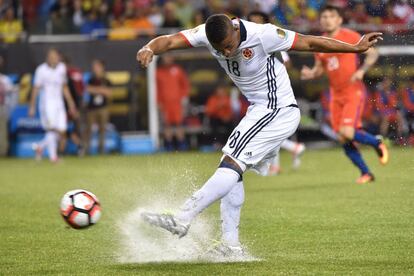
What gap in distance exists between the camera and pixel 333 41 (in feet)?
27.7

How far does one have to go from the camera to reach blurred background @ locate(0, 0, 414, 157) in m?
25.5

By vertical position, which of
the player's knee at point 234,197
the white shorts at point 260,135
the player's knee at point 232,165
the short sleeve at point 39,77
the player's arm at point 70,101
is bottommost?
the player's arm at point 70,101

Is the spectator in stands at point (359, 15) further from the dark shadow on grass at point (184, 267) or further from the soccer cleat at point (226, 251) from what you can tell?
the dark shadow on grass at point (184, 267)

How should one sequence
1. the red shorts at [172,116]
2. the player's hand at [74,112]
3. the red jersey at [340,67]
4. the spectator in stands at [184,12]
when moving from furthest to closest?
1. the spectator in stands at [184,12]
2. the red shorts at [172,116]
3. the player's hand at [74,112]
4. the red jersey at [340,67]

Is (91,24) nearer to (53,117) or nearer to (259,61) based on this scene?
(53,117)

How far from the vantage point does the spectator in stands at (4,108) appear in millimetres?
24859

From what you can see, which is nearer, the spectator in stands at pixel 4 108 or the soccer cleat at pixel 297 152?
the soccer cleat at pixel 297 152

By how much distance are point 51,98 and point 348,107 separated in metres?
10.0

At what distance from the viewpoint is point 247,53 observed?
8.47 metres

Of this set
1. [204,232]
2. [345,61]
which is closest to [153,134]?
[345,61]

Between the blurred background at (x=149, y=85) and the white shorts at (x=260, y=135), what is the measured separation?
16567mm

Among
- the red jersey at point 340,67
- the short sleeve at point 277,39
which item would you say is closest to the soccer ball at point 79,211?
the short sleeve at point 277,39

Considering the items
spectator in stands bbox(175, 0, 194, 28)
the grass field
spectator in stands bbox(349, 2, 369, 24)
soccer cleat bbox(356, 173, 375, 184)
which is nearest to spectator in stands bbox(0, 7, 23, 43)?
spectator in stands bbox(175, 0, 194, 28)

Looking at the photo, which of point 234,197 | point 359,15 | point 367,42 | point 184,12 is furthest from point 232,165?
point 184,12
